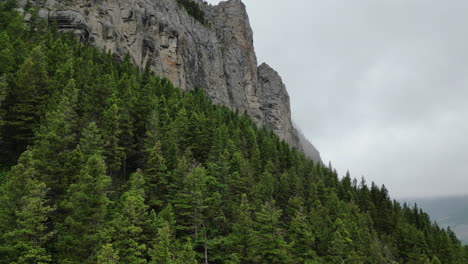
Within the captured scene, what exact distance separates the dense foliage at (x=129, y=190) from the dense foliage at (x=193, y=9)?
76590 mm

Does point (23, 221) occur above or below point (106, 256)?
above

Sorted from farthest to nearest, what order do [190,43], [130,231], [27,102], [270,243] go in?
[190,43], [27,102], [270,243], [130,231]

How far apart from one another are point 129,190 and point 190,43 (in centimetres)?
9513

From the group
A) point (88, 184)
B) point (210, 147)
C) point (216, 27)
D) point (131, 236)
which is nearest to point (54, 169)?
point (88, 184)

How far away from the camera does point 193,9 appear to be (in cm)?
13838

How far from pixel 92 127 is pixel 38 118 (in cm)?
1136

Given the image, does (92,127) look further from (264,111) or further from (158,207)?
(264,111)

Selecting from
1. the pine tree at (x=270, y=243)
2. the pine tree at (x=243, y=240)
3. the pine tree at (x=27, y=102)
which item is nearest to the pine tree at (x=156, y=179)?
the pine tree at (x=243, y=240)

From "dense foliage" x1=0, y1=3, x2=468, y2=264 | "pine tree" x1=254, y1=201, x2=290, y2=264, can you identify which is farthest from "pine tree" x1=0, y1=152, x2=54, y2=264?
"pine tree" x1=254, y1=201, x2=290, y2=264

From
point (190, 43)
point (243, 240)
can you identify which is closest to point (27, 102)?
point (243, 240)

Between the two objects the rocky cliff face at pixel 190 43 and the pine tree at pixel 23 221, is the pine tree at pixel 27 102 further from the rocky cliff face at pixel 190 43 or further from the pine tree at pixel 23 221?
the rocky cliff face at pixel 190 43

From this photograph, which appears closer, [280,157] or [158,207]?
[158,207]

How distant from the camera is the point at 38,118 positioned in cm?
3788

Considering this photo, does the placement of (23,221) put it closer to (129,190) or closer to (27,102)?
(129,190)
